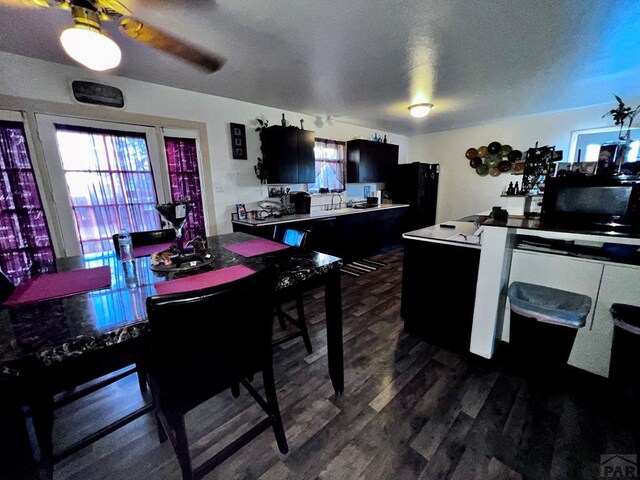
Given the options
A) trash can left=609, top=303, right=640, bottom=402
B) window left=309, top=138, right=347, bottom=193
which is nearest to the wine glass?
trash can left=609, top=303, right=640, bottom=402

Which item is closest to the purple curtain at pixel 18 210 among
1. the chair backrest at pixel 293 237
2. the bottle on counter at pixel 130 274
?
the bottle on counter at pixel 130 274

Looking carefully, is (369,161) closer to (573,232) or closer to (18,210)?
(573,232)

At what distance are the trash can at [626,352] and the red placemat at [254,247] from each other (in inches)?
78.0

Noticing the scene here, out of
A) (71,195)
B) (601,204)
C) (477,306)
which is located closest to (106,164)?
(71,195)

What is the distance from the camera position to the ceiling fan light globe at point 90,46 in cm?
110

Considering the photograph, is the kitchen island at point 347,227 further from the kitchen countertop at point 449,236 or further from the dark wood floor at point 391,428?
the dark wood floor at point 391,428

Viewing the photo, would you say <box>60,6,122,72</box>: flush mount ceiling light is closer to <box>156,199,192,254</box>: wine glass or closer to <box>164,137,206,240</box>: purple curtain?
<box>156,199,192,254</box>: wine glass

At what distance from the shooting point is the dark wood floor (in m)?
1.19

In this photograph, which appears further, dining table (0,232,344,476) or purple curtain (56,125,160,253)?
purple curtain (56,125,160,253)

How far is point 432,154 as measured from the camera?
5.72 meters

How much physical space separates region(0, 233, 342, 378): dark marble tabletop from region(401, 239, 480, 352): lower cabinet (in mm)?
1123

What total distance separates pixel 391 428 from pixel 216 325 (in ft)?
3.87

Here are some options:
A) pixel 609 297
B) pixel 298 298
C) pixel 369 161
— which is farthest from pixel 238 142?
pixel 609 297

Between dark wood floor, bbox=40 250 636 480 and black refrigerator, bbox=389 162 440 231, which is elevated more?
black refrigerator, bbox=389 162 440 231
